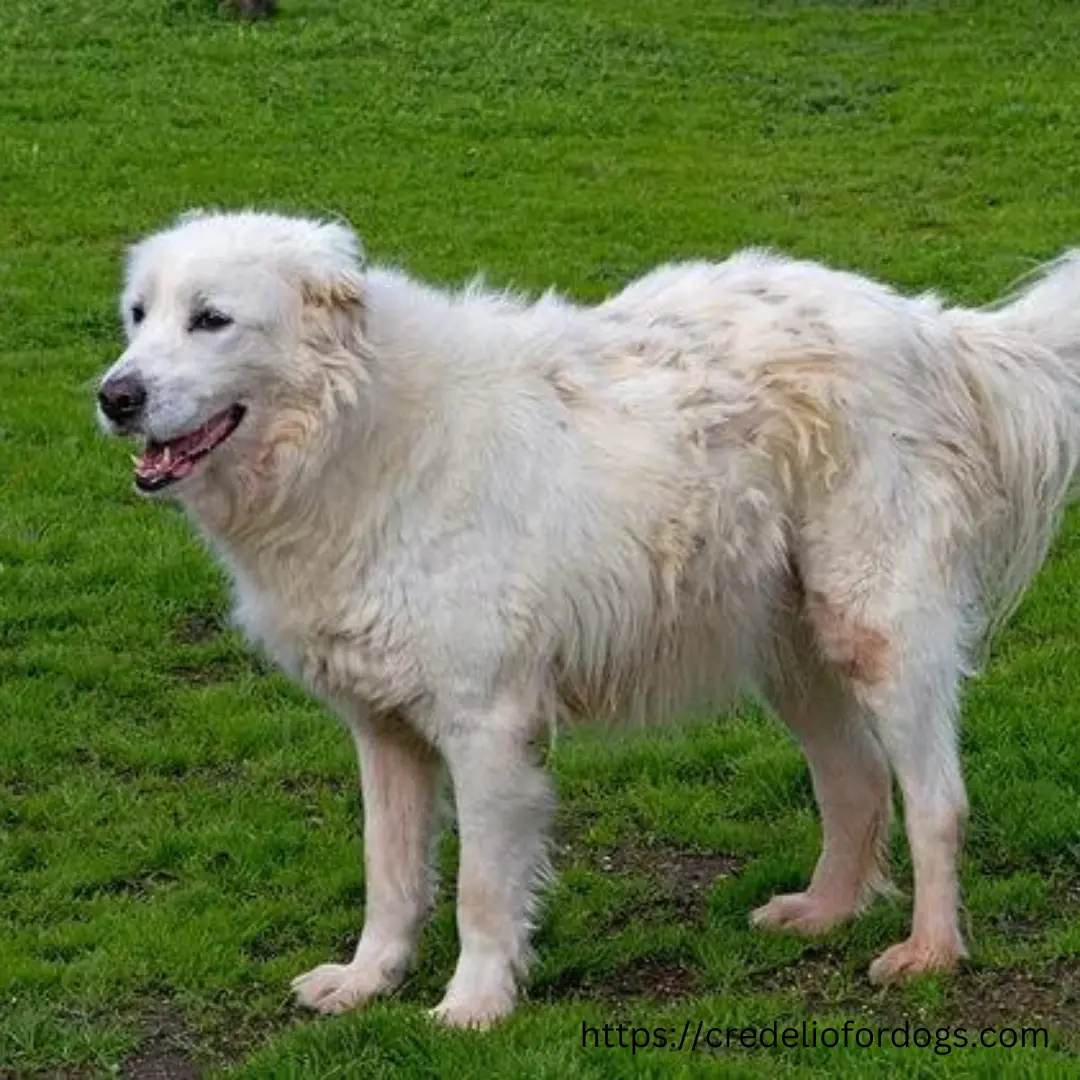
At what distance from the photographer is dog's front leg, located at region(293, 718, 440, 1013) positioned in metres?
5.50

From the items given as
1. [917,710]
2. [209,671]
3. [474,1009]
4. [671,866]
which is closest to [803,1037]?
[474,1009]

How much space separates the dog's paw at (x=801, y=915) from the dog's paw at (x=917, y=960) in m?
0.37

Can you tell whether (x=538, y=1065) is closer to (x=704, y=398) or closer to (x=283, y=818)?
(x=704, y=398)

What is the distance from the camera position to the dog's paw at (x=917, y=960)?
534 cm

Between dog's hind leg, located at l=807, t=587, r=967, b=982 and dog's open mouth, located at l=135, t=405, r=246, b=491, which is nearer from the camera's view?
dog's open mouth, located at l=135, t=405, r=246, b=491

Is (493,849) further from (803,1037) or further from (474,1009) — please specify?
(803,1037)

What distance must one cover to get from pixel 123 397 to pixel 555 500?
1.07 metres

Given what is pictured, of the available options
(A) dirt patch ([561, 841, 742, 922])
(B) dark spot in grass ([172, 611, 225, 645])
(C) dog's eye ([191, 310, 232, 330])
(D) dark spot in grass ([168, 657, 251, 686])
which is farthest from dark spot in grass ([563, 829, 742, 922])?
(B) dark spot in grass ([172, 611, 225, 645])

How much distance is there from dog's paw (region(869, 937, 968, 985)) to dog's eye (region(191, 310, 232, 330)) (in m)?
2.28

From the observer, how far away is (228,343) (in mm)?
5004

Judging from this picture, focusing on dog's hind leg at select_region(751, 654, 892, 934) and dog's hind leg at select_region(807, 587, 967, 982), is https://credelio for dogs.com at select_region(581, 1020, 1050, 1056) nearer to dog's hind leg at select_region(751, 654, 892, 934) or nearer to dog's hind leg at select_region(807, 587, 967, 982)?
dog's hind leg at select_region(807, 587, 967, 982)

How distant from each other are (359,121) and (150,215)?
12.7ft

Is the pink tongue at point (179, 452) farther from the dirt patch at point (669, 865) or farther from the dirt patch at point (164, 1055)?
the dirt patch at point (669, 865)

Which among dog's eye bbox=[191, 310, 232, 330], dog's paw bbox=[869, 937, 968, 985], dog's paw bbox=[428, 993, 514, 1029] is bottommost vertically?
dog's paw bbox=[428, 993, 514, 1029]
